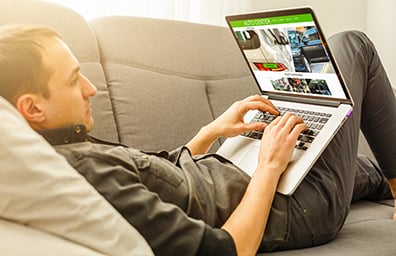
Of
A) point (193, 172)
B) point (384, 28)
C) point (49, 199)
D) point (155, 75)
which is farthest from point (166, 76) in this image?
point (384, 28)

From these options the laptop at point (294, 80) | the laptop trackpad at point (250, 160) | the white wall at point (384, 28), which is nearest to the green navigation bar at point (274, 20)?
the laptop at point (294, 80)

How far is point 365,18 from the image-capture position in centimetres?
281

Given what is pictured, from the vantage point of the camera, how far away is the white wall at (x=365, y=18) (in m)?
2.64

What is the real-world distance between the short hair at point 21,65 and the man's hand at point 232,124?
0.55m

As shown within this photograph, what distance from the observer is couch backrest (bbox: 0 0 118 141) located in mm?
1479

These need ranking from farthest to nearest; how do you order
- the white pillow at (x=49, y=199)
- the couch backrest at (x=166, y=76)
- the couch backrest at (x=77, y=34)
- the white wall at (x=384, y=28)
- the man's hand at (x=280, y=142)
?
the white wall at (x=384, y=28) → the couch backrest at (x=166, y=76) → the couch backrest at (x=77, y=34) → the man's hand at (x=280, y=142) → the white pillow at (x=49, y=199)

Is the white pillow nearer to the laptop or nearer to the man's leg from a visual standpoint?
the laptop

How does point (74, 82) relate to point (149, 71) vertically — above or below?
above

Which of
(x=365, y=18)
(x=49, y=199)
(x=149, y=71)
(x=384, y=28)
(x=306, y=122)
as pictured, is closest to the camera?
(x=49, y=199)

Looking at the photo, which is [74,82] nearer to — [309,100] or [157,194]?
[157,194]

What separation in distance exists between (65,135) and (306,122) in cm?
60

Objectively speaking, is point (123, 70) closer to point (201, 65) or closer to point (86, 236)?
point (201, 65)

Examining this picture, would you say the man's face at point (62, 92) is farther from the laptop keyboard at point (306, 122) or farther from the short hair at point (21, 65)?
the laptop keyboard at point (306, 122)

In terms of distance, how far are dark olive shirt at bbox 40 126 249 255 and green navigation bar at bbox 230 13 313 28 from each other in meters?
0.41
